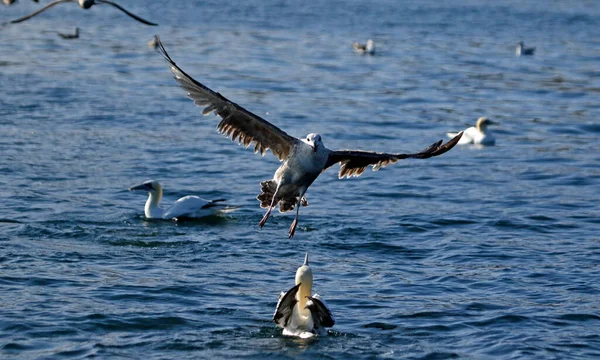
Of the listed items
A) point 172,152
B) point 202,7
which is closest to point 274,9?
point 202,7

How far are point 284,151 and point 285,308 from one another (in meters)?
2.15

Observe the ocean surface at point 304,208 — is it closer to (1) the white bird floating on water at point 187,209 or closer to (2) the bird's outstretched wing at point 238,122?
(1) the white bird floating on water at point 187,209

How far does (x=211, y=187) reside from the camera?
1973cm

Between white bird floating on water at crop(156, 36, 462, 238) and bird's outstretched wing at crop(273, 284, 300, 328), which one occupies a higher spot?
white bird floating on water at crop(156, 36, 462, 238)

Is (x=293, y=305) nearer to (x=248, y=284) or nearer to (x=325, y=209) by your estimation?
(x=248, y=284)

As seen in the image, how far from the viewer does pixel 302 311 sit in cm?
1137

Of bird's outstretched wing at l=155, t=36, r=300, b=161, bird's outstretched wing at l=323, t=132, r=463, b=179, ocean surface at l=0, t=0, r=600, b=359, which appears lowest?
ocean surface at l=0, t=0, r=600, b=359

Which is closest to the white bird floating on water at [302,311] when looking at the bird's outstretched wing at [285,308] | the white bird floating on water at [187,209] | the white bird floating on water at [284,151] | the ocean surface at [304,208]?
the bird's outstretched wing at [285,308]

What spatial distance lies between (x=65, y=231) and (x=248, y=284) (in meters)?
3.46

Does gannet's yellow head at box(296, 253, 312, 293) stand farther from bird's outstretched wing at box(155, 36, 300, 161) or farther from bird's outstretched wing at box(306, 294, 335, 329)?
bird's outstretched wing at box(155, 36, 300, 161)

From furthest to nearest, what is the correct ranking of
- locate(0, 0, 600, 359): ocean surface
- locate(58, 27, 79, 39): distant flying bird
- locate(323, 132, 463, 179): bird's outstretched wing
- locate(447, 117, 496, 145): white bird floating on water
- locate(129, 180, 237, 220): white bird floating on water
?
1. locate(58, 27, 79, 39): distant flying bird
2. locate(447, 117, 496, 145): white bird floating on water
3. locate(129, 180, 237, 220): white bird floating on water
4. locate(323, 132, 463, 179): bird's outstretched wing
5. locate(0, 0, 600, 359): ocean surface

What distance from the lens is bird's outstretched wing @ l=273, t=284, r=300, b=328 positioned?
11.2 meters

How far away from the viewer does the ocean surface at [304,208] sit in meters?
11.8

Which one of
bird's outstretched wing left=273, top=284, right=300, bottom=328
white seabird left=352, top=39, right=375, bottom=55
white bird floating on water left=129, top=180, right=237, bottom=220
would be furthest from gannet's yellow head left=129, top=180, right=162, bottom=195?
white seabird left=352, top=39, right=375, bottom=55
